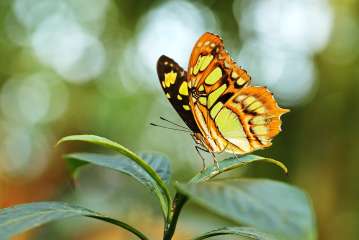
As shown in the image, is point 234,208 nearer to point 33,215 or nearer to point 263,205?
point 263,205

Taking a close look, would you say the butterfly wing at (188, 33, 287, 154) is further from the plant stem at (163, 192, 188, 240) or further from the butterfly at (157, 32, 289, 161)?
the plant stem at (163, 192, 188, 240)

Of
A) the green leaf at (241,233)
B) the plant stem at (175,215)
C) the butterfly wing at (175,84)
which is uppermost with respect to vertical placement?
the butterfly wing at (175,84)

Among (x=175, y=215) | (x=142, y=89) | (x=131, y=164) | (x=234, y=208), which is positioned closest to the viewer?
(x=234, y=208)

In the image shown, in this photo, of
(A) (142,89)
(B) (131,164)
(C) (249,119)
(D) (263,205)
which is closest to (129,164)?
(B) (131,164)

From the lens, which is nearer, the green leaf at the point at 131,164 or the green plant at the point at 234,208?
the green plant at the point at 234,208

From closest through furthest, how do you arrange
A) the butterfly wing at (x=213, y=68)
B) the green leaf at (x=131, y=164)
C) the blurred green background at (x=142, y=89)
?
the green leaf at (x=131, y=164) < the butterfly wing at (x=213, y=68) < the blurred green background at (x=142, y=89)

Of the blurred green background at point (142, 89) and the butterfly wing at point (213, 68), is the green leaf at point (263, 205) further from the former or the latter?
the blurred green background at point (142, 89)

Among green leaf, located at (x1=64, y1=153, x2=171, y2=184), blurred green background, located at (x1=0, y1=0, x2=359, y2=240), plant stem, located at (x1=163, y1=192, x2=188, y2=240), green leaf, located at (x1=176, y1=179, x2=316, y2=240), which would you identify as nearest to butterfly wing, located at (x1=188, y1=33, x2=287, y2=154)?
green leaf, located at (x1=64, y1=153, x2=171, y2=184)

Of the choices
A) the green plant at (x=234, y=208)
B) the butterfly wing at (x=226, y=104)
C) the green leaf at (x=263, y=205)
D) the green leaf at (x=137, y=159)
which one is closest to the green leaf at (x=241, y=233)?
the green plant at (x=234, y=208)
